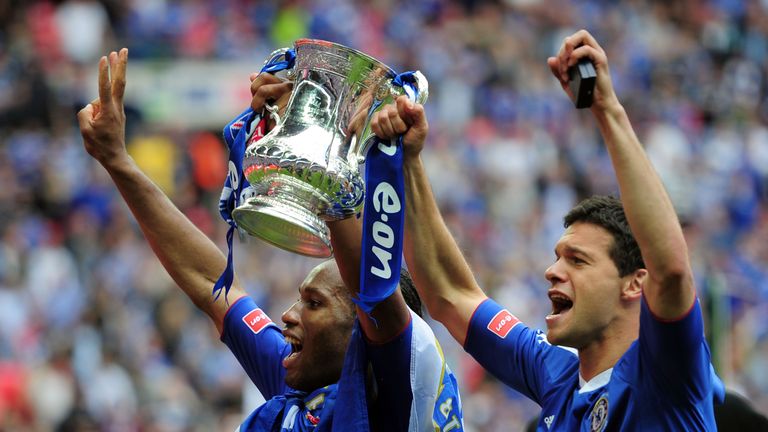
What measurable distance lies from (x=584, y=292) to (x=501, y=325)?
0.43 metres

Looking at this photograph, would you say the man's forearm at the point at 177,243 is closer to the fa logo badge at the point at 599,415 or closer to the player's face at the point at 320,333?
the player's face at the point at 320,333

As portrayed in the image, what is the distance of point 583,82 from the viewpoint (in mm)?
3086

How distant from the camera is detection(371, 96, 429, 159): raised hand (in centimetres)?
334

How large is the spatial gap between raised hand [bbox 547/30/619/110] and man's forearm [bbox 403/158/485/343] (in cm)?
57

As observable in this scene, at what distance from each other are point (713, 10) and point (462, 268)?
43.5ft

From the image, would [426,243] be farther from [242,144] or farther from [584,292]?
[242,144]

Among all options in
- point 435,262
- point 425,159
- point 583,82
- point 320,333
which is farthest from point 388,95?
point 425,159

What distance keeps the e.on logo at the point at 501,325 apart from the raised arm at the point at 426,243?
2.7 inches

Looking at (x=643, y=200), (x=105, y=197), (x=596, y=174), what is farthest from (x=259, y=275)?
(x=643, y=200)

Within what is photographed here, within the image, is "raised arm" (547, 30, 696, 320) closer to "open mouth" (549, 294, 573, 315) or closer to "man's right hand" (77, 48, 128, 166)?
"open mouth" (549, 294, 573, 315)

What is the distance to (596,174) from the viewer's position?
1325 cm

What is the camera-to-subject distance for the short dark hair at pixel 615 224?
12.0 ft

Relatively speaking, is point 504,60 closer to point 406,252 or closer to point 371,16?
point 371,16

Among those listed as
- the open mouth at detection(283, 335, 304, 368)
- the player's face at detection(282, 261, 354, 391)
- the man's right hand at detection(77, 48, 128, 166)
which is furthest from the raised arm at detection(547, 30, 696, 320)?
the man's right hand at detection(77, 48, 128, 166)
